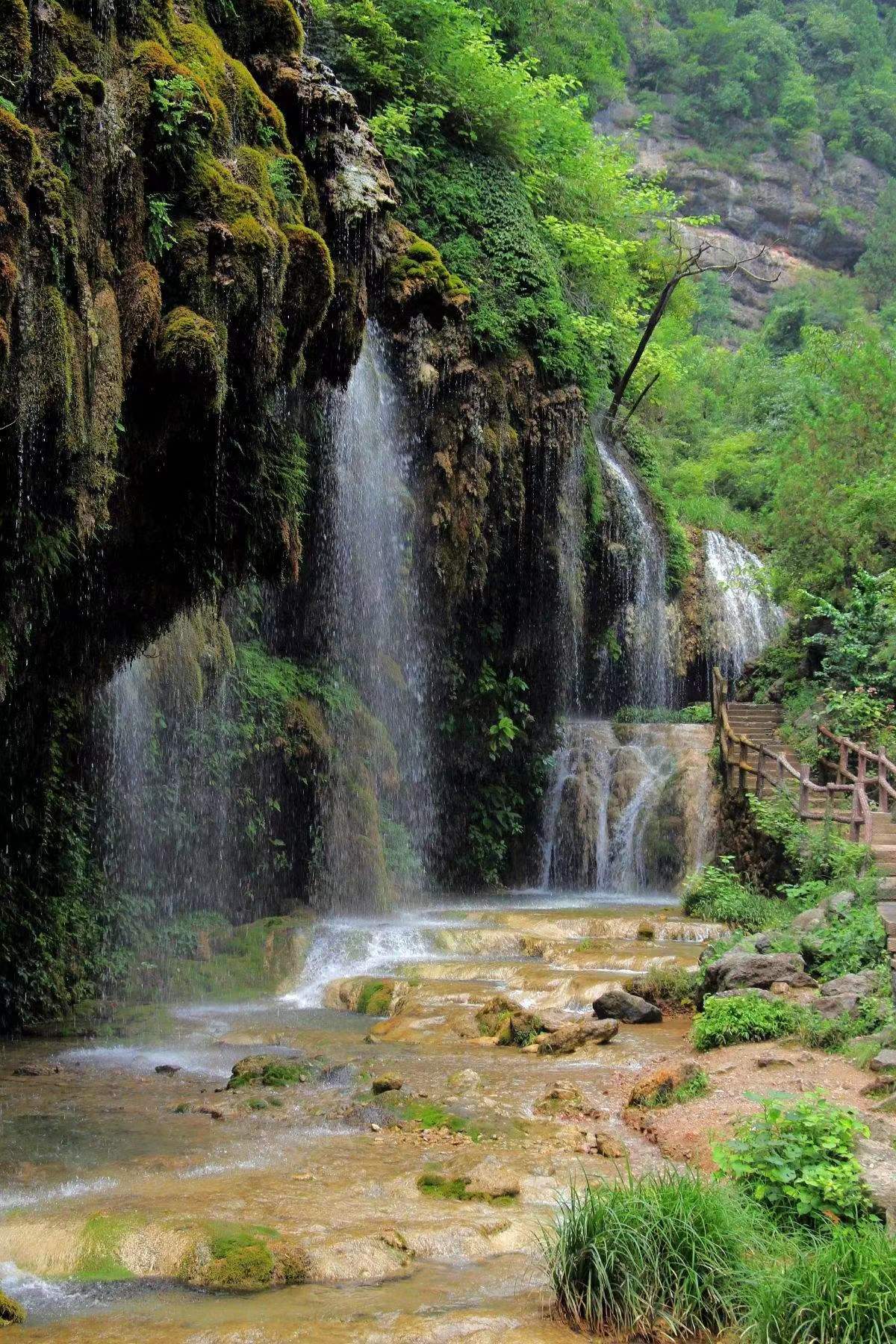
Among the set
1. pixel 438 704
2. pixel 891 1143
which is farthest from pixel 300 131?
pixel 438 704

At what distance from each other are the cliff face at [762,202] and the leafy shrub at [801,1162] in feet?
189

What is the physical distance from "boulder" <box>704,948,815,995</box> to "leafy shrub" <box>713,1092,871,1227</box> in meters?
4.33

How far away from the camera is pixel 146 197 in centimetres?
847

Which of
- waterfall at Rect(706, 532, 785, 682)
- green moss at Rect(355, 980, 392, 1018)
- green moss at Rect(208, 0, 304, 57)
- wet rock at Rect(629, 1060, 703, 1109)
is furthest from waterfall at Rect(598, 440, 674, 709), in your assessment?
wet rock at Rect(629, 1060, 703, 1109)

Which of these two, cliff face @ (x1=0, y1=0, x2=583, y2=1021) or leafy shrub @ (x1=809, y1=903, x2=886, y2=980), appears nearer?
cliff face @ (x1=0, y1=0, x2=583, y2=1021)

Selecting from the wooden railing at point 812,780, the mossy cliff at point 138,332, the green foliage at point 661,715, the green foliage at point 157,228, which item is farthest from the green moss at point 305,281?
the green foliage at point 661,715

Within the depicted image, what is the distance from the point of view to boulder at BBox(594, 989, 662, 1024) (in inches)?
446

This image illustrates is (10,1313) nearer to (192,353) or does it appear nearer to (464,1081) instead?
(464,1081)

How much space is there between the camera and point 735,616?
28.2 metres

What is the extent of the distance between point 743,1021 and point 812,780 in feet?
28.8

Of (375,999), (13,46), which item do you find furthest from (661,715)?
(13,46)

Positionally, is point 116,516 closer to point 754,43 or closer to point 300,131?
point 300,131

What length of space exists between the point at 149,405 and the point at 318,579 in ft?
32.7

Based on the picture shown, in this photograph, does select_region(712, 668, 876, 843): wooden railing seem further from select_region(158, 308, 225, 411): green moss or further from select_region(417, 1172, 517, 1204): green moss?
select_region(158, 308, 225, 411): green moss
